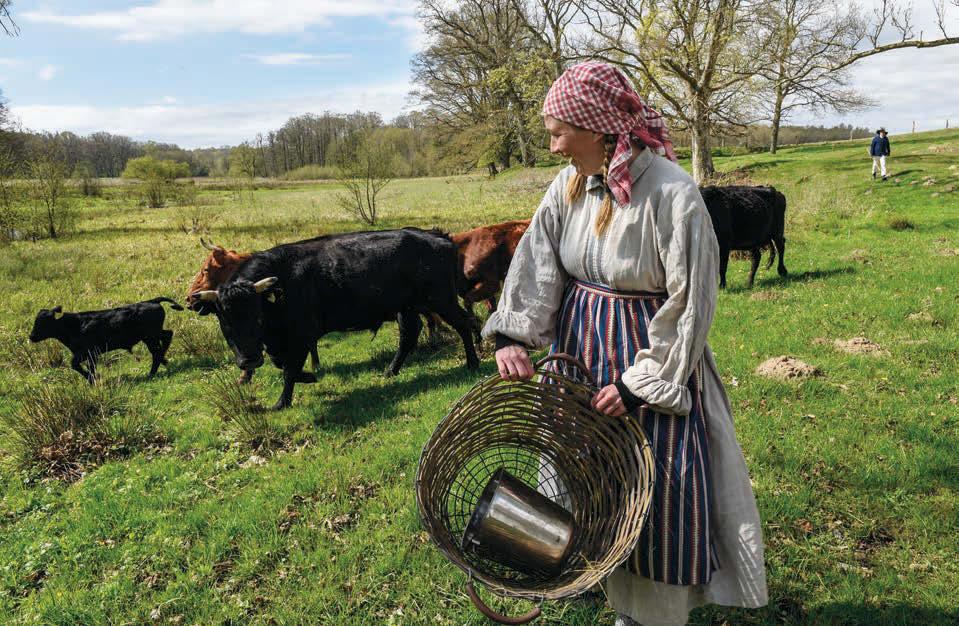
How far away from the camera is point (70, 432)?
592cm

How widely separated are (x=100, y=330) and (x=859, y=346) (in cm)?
994

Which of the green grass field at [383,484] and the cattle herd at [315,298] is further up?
the cattle herd at [315,298]

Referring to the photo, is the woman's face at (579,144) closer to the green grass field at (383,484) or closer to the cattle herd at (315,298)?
the green grass field at (383,484)

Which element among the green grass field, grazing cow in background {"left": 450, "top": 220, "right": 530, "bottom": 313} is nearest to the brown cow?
the green grass field

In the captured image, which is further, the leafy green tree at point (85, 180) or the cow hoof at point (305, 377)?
the leafy green tree at point (85, 180)

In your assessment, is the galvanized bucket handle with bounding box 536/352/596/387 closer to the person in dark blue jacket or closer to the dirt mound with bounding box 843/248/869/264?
the dirt mound with bounding box 843/248/869/264

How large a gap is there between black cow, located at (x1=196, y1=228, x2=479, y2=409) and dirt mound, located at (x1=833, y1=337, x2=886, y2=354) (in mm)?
4484

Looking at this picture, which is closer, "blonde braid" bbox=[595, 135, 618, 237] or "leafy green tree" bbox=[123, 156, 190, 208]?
"blonde braid" bbox=[595, 135, 618, 237]

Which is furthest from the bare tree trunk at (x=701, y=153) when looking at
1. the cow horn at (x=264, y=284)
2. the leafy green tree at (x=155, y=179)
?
the leafy green tree at (x=155, y=179)

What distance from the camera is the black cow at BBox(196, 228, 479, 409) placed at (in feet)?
20.4

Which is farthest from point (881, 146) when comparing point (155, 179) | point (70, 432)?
point (155, 179)

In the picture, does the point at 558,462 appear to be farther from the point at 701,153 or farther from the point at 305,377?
the point at 701,153

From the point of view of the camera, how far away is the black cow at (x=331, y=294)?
6.21 metres

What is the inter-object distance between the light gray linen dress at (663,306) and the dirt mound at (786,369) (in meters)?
4.16
